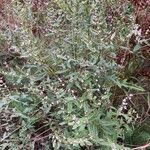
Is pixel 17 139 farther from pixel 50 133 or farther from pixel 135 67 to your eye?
pixel 135 67

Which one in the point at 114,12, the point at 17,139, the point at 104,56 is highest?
the point at 114,12

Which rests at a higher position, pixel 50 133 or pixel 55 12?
pixel 55 12

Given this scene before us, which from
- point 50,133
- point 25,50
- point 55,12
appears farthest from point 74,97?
point 55,12

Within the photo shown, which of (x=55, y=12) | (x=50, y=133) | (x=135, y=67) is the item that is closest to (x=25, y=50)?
(x=55, y=12)

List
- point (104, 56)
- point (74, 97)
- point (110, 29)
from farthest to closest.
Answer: point (110, 29), point (104, 56), point (74, 97)

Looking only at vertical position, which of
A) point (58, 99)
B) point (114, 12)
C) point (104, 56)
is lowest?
point (58, 99)

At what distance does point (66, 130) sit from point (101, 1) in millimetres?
816

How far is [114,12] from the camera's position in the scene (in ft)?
8.71

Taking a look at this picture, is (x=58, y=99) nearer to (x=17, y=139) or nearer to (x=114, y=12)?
(x=17, y=139)

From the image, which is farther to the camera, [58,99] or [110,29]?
[110,29]

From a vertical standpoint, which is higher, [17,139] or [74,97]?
[74,97]

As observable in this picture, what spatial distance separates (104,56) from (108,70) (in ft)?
0.28

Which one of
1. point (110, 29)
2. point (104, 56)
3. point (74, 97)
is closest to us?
point (74, 97)

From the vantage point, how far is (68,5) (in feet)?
8.07
